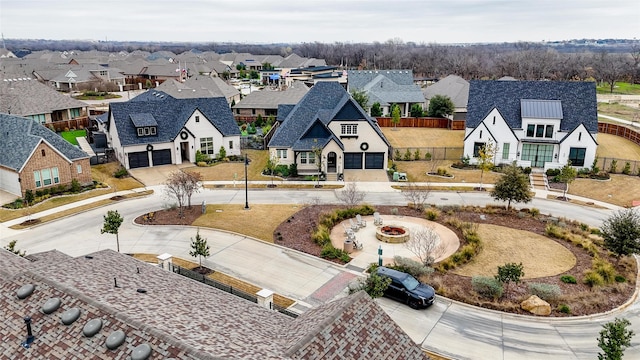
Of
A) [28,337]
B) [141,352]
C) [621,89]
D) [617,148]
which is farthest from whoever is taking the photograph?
[621,89]

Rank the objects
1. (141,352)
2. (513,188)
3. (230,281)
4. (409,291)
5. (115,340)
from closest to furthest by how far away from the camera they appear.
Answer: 1. (141,352)
2. (115,340)
3. (409,291)
4. (230,281)
5. (513,188)

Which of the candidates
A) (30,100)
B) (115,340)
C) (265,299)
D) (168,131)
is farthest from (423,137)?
(115,340)

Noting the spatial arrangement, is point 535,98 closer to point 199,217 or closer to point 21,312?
point 199,217

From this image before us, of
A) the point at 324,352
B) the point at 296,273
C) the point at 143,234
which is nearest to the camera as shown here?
the point at 324,352

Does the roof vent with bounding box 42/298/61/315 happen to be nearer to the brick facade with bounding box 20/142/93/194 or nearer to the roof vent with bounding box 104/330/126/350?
the roof vent with bounding box 104/330/126/350

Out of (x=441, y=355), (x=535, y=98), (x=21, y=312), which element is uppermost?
(x=535, y=98)

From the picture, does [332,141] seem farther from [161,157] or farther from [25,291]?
[25,291]

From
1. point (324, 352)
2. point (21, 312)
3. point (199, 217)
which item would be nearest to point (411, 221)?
point (199, 217)
